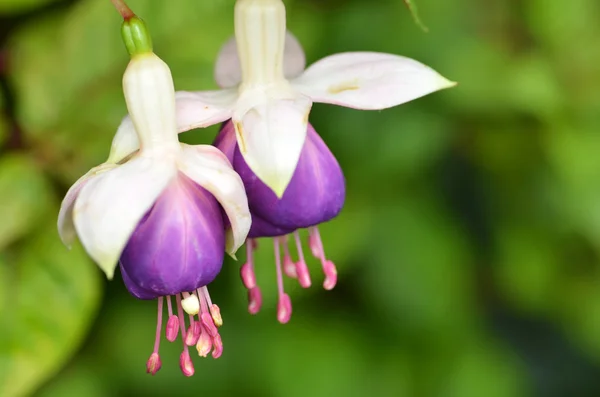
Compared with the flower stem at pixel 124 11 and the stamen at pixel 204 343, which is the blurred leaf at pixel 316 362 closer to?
the stamen at pixel 204 343

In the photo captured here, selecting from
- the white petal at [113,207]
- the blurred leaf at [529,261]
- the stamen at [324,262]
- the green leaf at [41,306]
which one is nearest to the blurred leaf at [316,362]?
the blurred leaf at [529,261]

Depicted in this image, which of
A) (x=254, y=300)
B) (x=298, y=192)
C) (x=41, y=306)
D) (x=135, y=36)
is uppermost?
(x=135, y=36)

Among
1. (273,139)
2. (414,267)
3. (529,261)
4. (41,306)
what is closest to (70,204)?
(273,139)

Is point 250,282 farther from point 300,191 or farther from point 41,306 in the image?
point 41,306

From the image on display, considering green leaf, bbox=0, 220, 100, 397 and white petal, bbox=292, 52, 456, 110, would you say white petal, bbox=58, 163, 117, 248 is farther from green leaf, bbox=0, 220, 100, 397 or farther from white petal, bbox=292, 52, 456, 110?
green leaf, bbox=0, 220, 100, 397

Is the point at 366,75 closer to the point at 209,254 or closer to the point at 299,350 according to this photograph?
the point at 209,254

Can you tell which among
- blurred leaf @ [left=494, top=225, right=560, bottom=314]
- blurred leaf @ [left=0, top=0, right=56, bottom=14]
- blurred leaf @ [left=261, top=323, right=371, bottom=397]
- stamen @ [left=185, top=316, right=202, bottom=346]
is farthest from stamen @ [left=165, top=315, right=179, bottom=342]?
blurred leaf @ [left=494, top=225, right=560, bottom=314]
